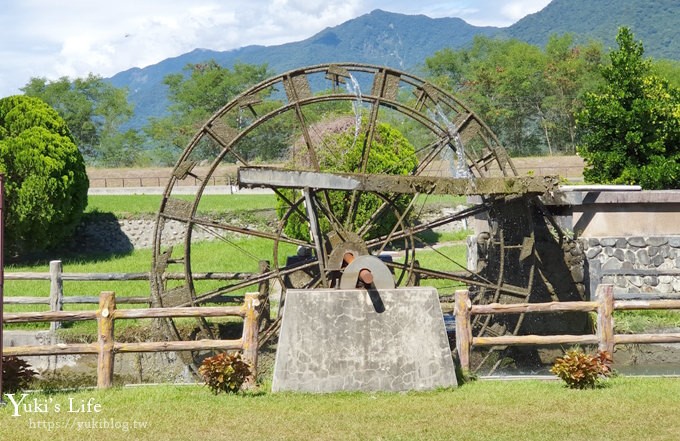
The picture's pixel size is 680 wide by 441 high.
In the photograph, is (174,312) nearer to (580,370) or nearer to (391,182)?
(391,182)

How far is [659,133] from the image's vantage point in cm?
1867

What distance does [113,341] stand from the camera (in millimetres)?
10102

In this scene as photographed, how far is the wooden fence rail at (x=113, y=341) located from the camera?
9.97 metres

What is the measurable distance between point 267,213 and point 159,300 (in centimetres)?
1527

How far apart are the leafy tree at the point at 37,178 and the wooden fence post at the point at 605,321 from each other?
1794 cm

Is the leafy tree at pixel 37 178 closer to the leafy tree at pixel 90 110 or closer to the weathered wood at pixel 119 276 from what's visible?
the weathered wood at pixel 119 276

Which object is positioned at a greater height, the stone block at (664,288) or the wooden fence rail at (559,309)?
the wooden fence rail at (559,309)

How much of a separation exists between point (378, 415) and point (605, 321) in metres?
3.25

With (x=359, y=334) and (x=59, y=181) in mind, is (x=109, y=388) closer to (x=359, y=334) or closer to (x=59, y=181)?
(x=359, y=334)

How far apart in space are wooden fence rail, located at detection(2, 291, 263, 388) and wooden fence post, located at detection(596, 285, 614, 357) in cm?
399

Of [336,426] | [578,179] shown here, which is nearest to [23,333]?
[336,426]

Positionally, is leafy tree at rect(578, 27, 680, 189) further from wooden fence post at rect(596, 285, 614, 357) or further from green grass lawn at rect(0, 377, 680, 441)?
green grass lawn at rect(0, 377, 680, 441)

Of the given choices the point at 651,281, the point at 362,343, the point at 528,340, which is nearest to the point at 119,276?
the point at 362,343

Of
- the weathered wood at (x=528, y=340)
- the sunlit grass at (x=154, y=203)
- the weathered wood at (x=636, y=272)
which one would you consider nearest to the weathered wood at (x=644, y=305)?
the weathered wood at (x=528, y=340)
